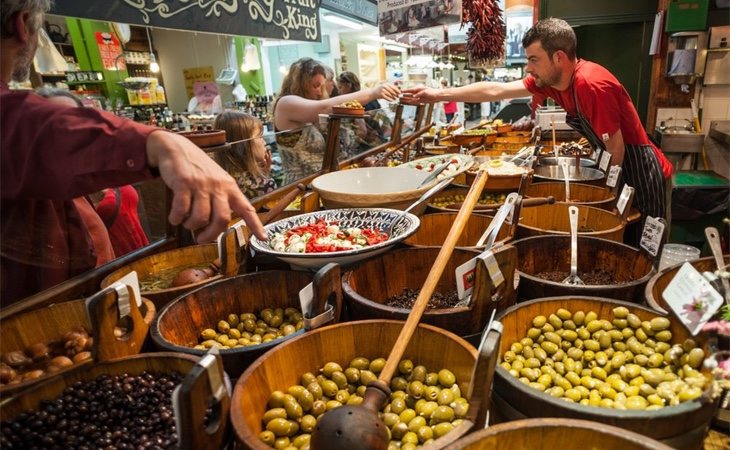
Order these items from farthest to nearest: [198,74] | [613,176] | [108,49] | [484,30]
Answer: [198,74] → [108,49] → [484,30] → [613,176]

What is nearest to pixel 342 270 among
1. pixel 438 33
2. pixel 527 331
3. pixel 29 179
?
pixel 527 331

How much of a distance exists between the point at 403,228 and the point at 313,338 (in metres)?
0.79

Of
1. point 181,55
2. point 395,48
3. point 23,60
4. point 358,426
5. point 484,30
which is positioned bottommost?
point 358,426

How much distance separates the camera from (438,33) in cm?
962

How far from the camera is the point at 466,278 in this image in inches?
57.5

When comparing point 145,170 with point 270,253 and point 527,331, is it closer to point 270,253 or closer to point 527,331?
point 270,253

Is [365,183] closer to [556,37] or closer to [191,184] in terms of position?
[556,37]

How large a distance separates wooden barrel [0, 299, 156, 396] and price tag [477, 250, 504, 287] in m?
1.06

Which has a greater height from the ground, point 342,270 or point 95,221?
point 95,221

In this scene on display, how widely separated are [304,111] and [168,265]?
272cm

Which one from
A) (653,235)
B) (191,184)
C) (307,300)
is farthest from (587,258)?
(191,184)

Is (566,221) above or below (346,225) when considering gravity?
below

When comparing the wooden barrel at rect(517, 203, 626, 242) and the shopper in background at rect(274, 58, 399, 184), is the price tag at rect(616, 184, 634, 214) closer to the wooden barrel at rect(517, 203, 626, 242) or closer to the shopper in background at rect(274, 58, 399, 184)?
the wooden barrel at rect(517, 203, 626, 242)

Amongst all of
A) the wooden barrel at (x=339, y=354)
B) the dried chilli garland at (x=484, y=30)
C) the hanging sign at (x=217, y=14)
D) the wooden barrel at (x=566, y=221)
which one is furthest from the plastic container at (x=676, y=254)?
the dried chilli garland at (x=484, y=30)
